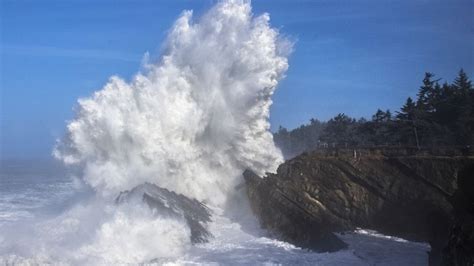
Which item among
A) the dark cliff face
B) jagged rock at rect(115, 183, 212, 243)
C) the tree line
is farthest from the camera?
the tree line

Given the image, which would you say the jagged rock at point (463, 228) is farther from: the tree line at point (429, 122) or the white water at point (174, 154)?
the tree line at point (429, 122)

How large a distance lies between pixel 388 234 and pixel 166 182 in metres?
11.8

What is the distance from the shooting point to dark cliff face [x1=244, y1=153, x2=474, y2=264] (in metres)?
23.5

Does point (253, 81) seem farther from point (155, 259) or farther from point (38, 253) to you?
point (38, 253)

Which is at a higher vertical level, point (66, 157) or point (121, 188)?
point (66, 157)

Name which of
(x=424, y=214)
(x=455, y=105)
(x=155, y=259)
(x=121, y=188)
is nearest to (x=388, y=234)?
(x=424, y=214)

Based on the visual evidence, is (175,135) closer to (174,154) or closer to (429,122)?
(174,154)

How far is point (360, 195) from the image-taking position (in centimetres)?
2477

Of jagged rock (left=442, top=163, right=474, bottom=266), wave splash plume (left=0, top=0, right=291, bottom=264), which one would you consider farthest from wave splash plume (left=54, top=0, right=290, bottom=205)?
jagged rock (left=442, top=163, right=474, bottom=266)

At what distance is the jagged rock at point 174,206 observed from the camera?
23.1 m

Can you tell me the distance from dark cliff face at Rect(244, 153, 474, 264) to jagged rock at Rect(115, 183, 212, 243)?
113 inches

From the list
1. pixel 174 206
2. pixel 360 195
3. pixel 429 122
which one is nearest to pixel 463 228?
pixel 360 195

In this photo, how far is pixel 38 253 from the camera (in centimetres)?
1939

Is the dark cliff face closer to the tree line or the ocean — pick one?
the ocean
